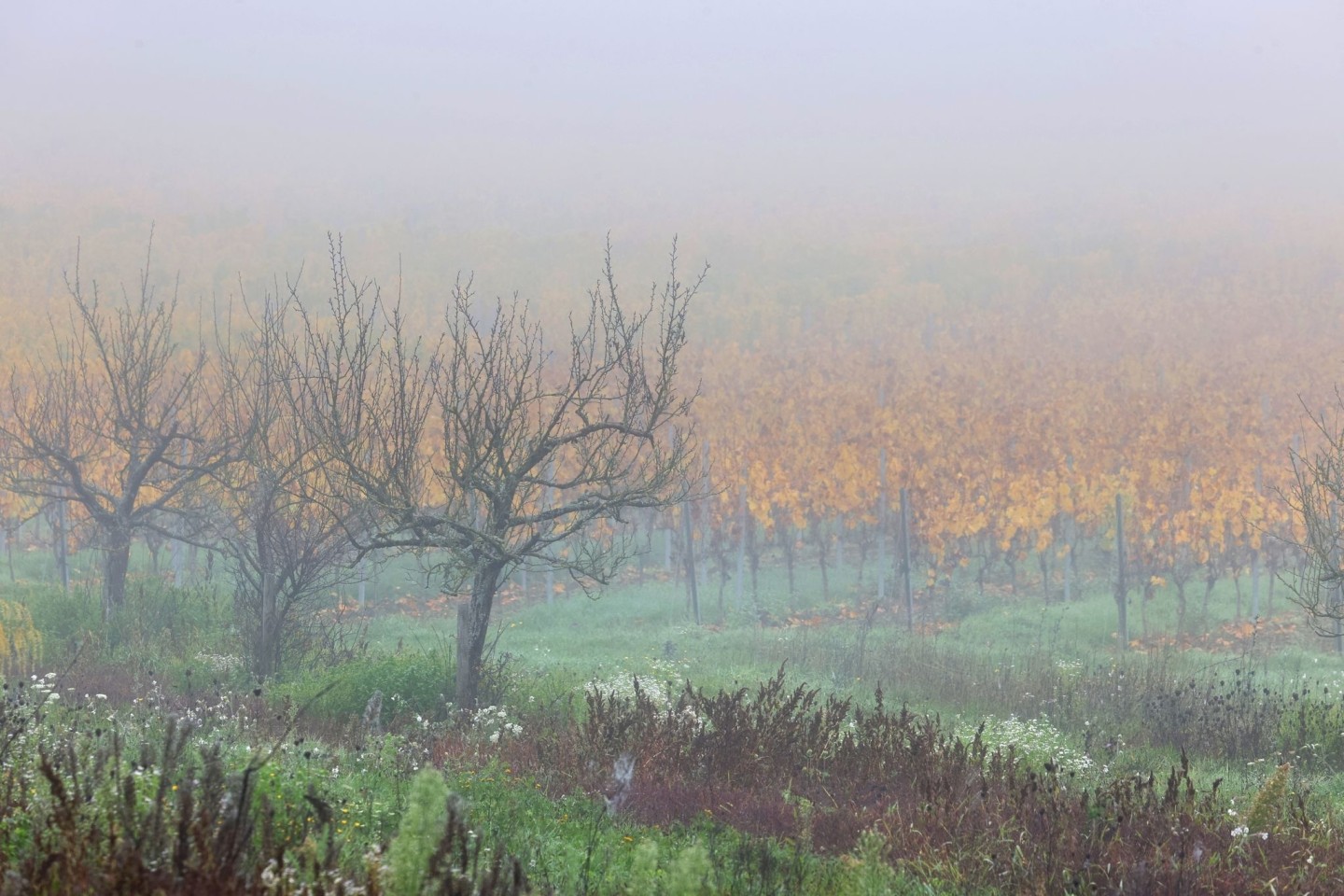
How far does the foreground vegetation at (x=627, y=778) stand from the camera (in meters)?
3.52

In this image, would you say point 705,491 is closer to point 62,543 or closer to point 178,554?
point 178,554

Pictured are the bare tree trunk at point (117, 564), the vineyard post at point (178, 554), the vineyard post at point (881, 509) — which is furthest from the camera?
the vineyard post at point (881, 509)

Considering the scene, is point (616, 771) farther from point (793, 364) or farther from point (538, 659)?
point (793, 364)

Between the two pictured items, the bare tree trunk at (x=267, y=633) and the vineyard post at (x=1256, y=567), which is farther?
the vineyard post at (x=1256, y=567)

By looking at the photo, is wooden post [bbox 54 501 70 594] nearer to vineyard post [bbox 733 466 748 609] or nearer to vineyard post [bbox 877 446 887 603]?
vineyard post [bbox 733 466 748 609]

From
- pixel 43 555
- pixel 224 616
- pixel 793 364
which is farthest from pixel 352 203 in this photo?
pixel 224 616

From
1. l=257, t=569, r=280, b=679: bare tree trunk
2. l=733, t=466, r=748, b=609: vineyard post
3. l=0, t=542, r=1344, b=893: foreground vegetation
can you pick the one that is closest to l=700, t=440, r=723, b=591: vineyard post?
l=733, t=466, r=748, b=609: vineyard post

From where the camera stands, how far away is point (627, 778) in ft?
20.1

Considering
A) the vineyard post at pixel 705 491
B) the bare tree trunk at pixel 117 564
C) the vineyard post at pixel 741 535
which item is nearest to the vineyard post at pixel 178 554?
the bare tree trunk at pixel 117 564

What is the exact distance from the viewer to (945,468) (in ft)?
103

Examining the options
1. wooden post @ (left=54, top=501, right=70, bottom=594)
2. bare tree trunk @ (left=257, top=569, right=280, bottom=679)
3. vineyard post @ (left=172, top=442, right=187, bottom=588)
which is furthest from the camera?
wooden post @ (left=54, top=501, right=70, bottom=594)

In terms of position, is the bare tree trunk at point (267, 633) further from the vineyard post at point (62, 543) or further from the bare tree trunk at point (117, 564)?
the vineyard post at point (62, 543)

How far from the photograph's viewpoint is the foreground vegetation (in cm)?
352

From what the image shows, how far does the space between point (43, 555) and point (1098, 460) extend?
107 feet
